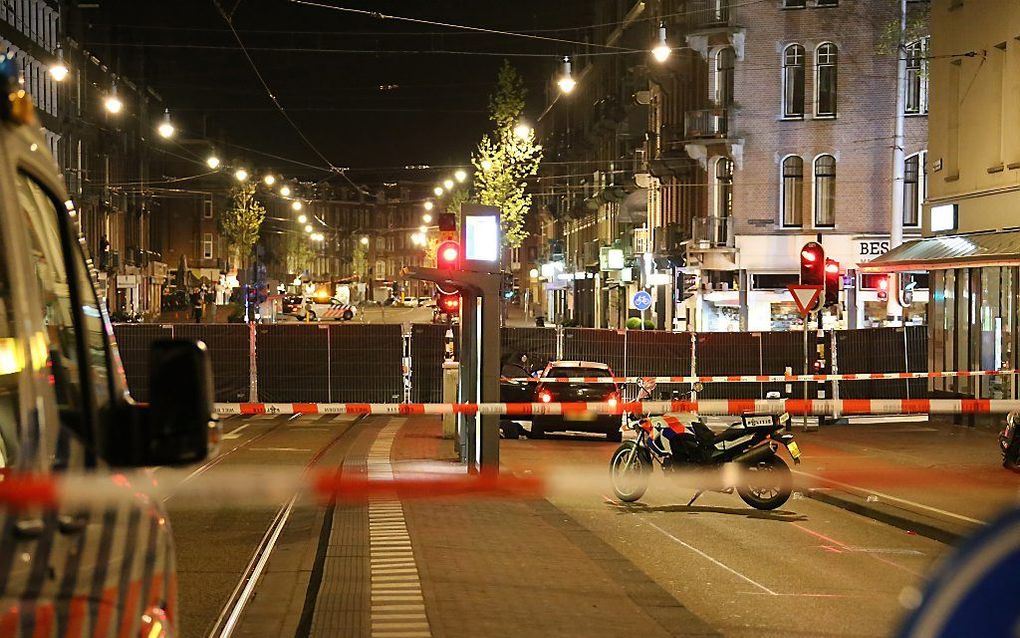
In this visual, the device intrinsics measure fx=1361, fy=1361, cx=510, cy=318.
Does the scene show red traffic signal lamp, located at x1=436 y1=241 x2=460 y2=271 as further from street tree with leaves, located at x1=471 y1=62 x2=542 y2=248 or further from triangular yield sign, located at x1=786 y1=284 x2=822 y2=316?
street tree with leaves, located at x1=471 y1=62 x2=542 y2=248

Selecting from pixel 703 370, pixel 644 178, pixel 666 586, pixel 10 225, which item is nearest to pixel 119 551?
pixel 10 225

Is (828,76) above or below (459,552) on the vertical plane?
above

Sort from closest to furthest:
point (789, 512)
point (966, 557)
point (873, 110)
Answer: point (966, 557) → point (789, 512) → point (873, 110)

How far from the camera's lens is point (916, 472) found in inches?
418

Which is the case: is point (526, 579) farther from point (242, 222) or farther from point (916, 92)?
point (242, 222)

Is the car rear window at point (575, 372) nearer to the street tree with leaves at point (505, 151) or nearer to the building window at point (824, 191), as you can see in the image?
the building window at point (824, 191)

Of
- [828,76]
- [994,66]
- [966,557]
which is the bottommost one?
[966,557]

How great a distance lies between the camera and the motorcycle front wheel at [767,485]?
14.2 metres

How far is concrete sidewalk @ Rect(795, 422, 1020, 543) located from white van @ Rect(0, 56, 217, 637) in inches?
160

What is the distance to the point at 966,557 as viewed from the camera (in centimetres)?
192

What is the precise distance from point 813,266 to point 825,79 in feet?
59.8

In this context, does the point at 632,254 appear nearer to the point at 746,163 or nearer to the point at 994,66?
the point at 746,163

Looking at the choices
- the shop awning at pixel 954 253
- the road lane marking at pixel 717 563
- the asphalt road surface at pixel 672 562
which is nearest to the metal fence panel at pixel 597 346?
the shop awning at pixel 954 253

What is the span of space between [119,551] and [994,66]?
23.2 meters
